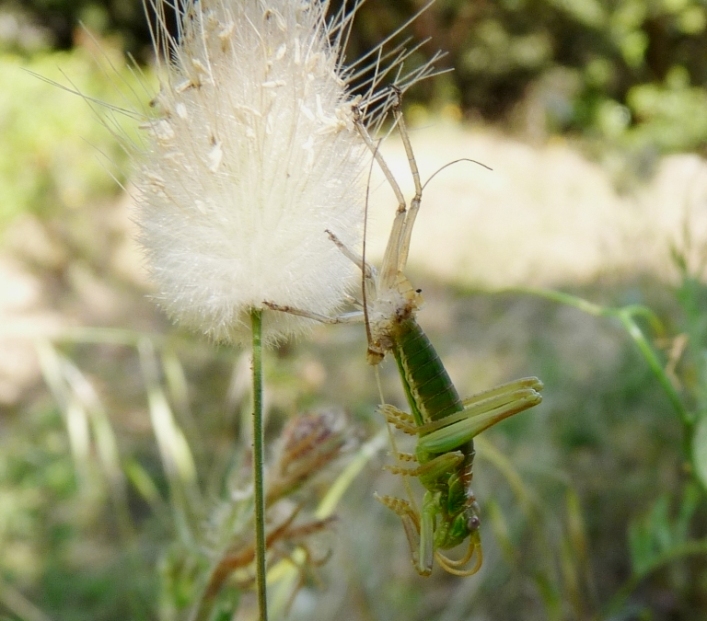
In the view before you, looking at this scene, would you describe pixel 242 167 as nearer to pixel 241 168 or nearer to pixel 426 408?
pixel 241 168

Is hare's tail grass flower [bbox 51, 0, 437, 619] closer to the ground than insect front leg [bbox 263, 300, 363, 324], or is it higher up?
higher up

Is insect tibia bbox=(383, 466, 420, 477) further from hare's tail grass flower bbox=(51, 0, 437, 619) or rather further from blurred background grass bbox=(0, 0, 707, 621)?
hare's tail grass flower bbox=(51, 0, 437, 619)

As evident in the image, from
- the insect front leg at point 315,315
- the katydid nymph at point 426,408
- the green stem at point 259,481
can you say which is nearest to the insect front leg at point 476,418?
the katydid nymph at point 426,408

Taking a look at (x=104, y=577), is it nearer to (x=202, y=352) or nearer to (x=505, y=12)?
(x=202, y=352)

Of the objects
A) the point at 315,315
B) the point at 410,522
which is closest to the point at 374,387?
the point at 410,522

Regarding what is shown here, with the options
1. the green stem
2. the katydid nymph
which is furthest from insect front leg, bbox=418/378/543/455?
the green stem

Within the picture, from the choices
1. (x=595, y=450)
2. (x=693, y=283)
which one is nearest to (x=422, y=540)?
(x=693, y=283)
